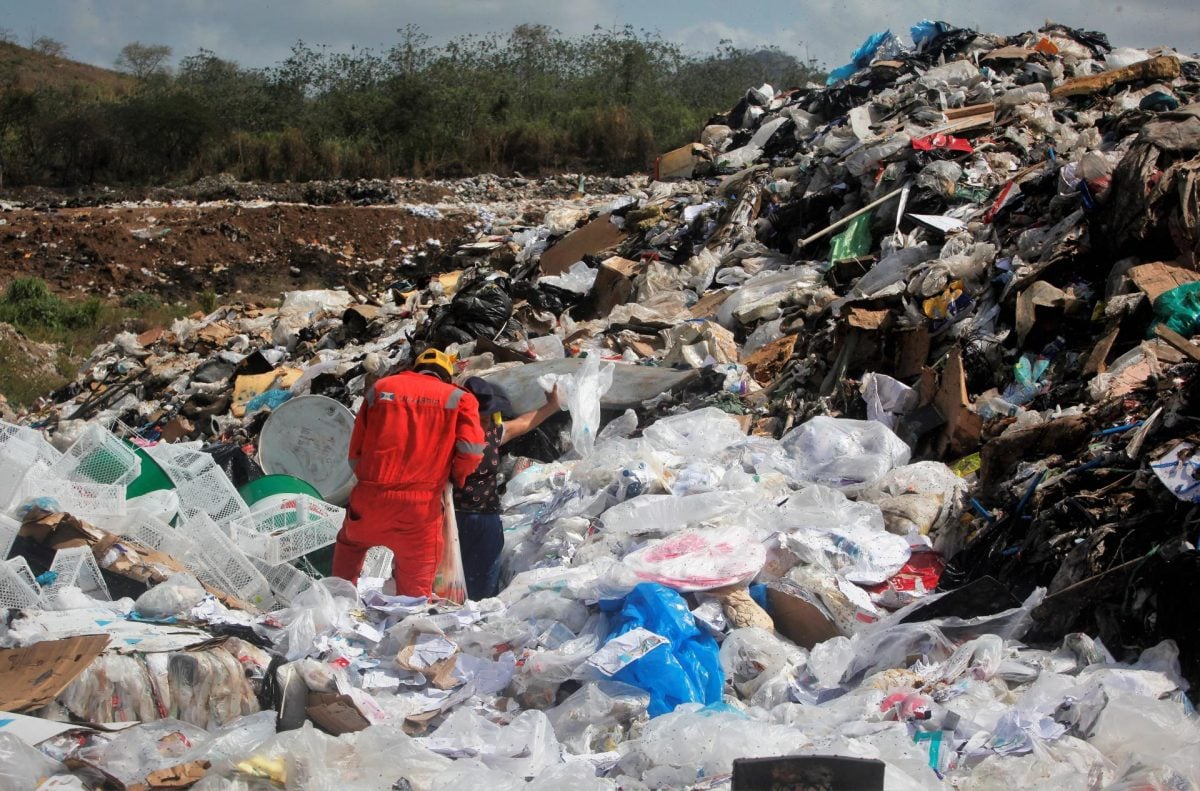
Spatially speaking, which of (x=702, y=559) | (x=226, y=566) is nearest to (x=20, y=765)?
(x=226, y=566)

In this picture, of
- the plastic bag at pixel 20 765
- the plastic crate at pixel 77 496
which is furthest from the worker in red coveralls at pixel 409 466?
the plastic bag at pixel 20 765

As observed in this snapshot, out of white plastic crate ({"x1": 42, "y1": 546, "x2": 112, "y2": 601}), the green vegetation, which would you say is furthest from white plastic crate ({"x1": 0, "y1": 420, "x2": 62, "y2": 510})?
the green vegetation

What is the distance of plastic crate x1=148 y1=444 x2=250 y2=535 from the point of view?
4.14 metres

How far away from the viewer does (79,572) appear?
3391mm

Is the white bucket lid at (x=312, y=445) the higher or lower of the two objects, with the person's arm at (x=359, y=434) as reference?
lower

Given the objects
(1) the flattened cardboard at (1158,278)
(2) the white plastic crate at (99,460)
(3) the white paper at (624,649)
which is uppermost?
(1) the flattened cardboard at (1158,278)

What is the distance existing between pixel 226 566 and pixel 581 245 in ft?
20.6

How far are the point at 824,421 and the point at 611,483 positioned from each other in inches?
45.2

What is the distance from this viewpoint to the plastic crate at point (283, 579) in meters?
3.89

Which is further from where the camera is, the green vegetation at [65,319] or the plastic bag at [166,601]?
the green vegetation at [65,319]

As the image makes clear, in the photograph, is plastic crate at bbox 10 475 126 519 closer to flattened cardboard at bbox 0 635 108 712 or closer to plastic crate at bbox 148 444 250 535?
plastic crate at bbox 148 444 250 535

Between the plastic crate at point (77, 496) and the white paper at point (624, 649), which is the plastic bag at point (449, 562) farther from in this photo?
the plastic crate at point (77, 496)

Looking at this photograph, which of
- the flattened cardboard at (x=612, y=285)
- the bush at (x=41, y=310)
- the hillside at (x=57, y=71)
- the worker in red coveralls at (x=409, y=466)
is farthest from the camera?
the hillside at (x=57, y=71)

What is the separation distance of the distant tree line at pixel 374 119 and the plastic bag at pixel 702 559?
20124 millimetres
